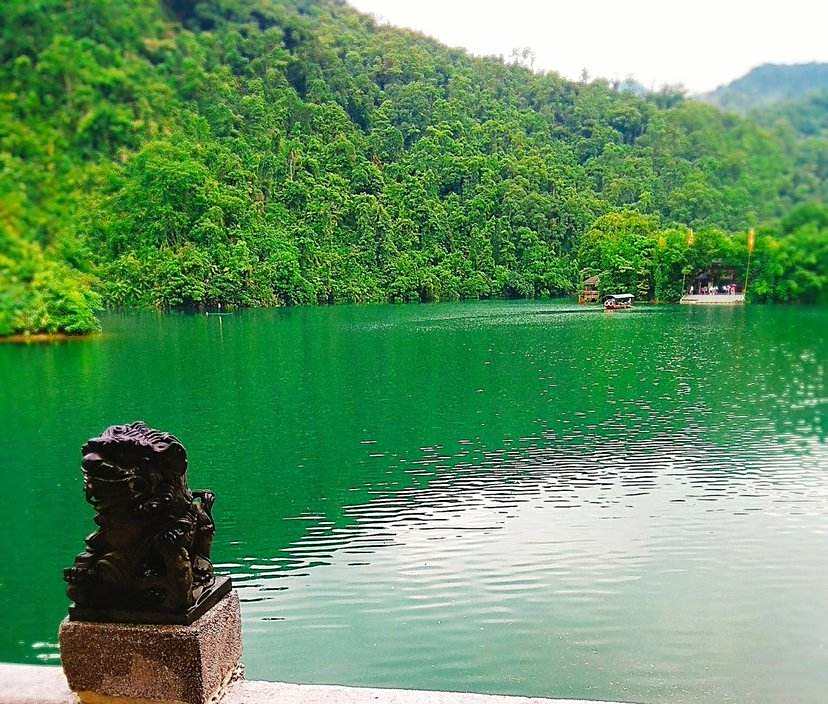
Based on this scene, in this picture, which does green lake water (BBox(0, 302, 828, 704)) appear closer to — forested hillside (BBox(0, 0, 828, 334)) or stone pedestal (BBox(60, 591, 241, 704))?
stone pedestal (BBox(60, 591, 241, 704))

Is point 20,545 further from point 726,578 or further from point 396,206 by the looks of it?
point 396,206

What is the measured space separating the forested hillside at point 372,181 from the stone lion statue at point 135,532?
→ 18808mm

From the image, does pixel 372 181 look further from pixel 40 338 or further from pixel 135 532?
pixel 135 532

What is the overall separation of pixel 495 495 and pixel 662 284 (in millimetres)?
38924

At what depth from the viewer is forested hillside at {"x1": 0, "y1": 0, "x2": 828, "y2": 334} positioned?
44.4m

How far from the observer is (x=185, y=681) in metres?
1.99

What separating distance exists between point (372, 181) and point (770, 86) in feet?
208

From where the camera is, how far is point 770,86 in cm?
335

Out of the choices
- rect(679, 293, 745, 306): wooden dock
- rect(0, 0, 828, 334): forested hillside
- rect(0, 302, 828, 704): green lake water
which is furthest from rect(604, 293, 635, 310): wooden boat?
rect(0, 302, 828, 704): green lake water

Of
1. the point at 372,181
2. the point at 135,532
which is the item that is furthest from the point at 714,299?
the point at 135,532

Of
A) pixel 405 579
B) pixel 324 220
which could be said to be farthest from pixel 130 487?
pixel 324 220

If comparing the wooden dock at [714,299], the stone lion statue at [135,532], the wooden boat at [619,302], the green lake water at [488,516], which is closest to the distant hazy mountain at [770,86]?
the stone lion statue at [135,532]

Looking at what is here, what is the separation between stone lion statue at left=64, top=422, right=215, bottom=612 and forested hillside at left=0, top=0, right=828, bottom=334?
18.8m

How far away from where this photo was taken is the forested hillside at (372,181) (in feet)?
146
